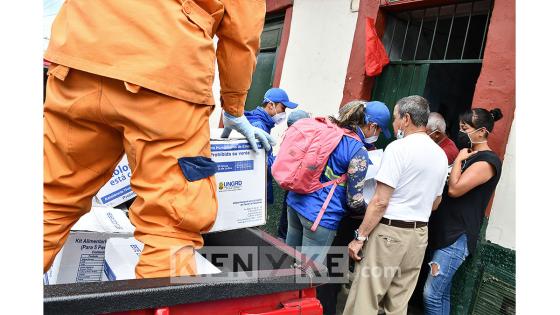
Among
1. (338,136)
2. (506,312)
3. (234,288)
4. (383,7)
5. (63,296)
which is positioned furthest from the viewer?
(383,7)

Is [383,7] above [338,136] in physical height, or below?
above

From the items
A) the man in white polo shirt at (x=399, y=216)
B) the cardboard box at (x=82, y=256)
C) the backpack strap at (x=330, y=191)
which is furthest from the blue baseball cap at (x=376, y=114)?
the cardboard box at (x=82, y=256)

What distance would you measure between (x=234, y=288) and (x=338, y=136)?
1.71m

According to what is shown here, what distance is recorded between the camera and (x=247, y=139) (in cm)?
212

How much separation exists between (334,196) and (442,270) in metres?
1.00

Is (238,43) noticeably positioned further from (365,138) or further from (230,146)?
(365,138)

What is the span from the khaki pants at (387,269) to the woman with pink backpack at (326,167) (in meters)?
0.29

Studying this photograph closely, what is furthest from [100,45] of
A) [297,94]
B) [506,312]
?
[297,94]

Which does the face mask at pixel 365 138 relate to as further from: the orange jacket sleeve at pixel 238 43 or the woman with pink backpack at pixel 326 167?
the orange jacket sleeve at pixel 238 43

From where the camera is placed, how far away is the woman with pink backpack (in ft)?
9.57

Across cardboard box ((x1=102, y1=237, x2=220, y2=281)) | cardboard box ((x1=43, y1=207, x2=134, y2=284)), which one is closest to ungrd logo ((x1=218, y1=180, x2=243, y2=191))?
cardboard box ((x1=102, y1=237, x2=220, y2=281))

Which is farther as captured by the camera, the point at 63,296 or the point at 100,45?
the point at 100,45

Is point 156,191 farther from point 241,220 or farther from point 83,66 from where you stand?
point 241,220

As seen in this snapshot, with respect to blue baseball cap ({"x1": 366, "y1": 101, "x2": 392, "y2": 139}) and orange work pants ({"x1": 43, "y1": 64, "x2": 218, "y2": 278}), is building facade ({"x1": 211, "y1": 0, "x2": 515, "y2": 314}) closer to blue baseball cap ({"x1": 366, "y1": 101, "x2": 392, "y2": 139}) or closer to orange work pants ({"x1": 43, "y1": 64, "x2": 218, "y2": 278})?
blue baseball cap ({"x1": 366, "y1": 101, "x2": 392, "y2": 139})
